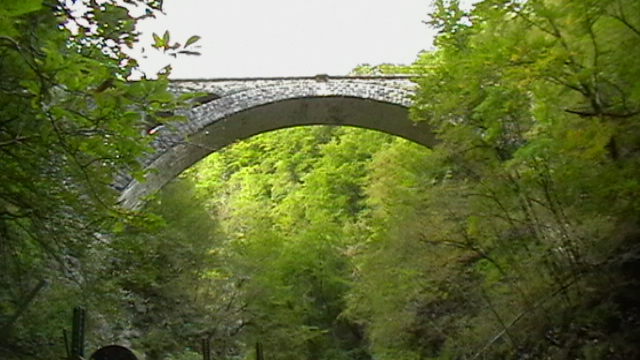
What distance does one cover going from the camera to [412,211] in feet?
34.2

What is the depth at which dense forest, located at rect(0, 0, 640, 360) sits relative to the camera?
304 cm

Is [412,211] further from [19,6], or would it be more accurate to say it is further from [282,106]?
[19,6]

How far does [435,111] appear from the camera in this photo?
9.52m

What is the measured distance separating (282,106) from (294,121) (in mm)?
892

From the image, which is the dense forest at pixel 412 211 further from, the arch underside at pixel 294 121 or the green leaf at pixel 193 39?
the arch underside at pixel 294 121

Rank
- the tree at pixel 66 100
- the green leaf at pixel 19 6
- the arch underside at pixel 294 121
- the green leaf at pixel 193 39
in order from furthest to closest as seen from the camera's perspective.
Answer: the arch underside at pixel 294 121 → the green leaf at pixel 193 39 → the tree at pixel 66 100 → the green leaf at pixel 19 6

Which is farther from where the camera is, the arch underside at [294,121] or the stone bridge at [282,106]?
the stone bridge at [282,106]

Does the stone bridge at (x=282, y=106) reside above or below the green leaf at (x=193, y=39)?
above

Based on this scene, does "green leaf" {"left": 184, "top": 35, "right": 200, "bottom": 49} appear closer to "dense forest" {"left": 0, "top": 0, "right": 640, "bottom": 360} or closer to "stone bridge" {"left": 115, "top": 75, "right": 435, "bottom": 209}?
"dense forest" {"left": 0, "top": 0, "right": 640, "bottom": 360}

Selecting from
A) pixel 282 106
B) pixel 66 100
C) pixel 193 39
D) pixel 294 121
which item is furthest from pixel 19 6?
pixel 294 121

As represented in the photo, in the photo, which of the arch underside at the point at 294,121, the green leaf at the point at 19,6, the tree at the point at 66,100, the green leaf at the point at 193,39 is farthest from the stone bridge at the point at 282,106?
the green leaf at the point at 19,6

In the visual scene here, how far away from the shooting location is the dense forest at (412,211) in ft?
9.99

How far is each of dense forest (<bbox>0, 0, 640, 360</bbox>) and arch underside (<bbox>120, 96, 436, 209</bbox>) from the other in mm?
620

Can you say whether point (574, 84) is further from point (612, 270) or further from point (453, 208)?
point (453, 208)
